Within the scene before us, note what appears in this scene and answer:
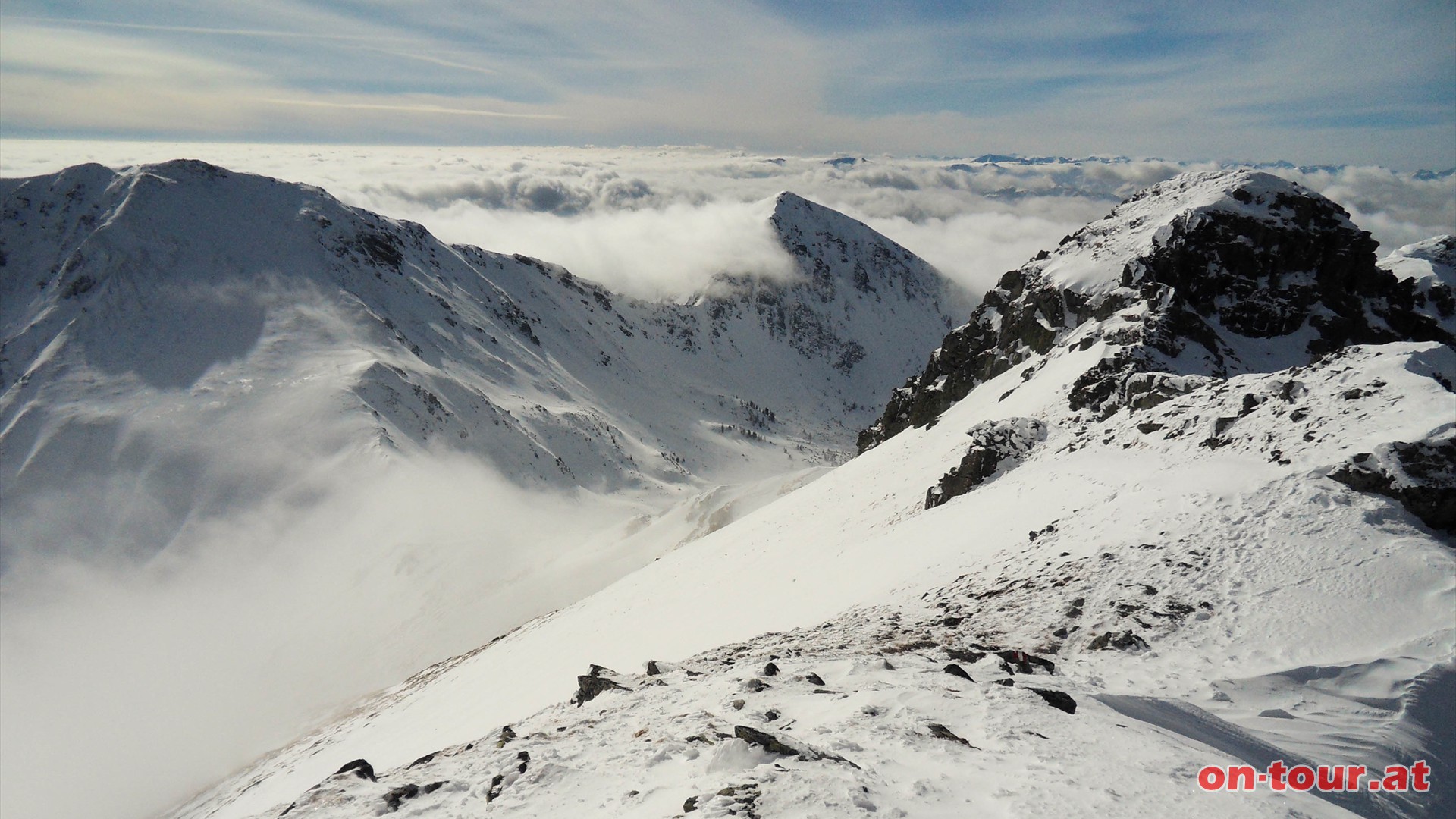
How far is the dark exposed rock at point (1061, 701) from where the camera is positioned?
11.1 metres

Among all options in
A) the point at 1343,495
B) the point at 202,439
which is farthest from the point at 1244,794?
the point at 202,439

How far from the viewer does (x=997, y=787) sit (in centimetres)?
873

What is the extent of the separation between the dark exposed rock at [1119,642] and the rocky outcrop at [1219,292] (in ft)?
63.4

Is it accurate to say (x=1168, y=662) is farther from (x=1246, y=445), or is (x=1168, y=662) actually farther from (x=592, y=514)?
(x=592, y=514)

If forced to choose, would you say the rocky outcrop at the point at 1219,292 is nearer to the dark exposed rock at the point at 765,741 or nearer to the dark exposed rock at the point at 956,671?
the dark exposed rock at the point at 956,671

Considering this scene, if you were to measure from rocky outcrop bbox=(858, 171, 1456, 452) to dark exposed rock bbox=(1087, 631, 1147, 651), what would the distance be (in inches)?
761

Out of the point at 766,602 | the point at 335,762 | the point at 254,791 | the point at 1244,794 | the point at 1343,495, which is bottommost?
the point at 254,791

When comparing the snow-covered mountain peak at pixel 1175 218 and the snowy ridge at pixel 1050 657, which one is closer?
the snowy ridge at pixel 1050 657

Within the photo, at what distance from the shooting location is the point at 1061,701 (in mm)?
11180

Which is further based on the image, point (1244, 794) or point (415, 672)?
point (415, 672)

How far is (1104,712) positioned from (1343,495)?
10.9 m

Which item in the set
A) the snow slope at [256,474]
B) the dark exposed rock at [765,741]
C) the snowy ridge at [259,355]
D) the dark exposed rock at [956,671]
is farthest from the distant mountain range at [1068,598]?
the snowy ridge at [259,355]

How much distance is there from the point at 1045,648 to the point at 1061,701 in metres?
4.06

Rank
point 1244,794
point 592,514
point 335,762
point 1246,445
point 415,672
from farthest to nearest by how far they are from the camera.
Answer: point 592,514
point 415,672
point 335,762
point 1246,445
point 1244,794
